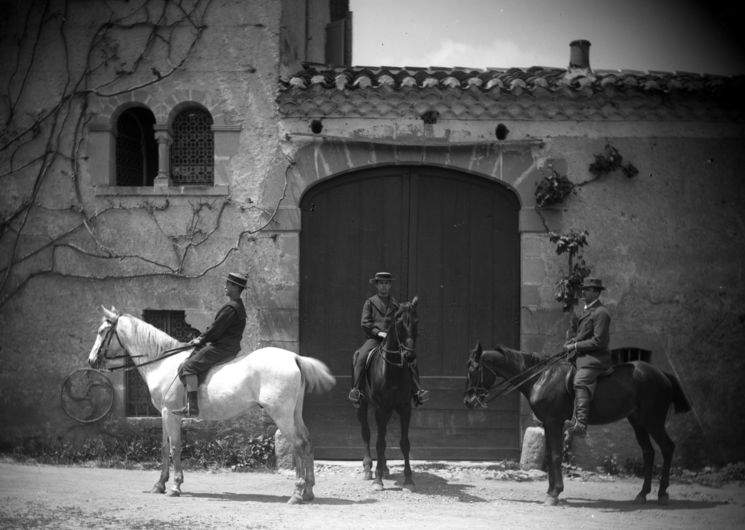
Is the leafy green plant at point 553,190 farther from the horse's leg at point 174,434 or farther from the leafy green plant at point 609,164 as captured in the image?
the horse's leg at point 174,434

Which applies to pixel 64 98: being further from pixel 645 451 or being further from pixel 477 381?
pixel 645 451

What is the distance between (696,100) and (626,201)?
165 cm

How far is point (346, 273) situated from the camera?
12.5 metres

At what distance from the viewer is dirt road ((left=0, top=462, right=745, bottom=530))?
8.67m

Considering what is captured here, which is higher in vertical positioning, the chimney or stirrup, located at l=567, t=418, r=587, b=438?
the chimney

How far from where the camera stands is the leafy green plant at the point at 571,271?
11.9 meters

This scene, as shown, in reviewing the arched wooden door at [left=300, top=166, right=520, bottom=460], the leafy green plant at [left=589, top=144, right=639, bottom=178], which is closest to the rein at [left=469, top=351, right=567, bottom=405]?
the arched wooden door at [left=300, top=166, right=520, bottom=460]

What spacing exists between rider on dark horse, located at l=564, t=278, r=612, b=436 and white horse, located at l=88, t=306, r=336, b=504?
2694mm

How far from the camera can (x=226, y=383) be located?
10.0 meters

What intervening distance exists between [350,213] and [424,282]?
4.60 feet

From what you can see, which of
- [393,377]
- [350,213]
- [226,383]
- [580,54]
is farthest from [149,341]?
[580,54]

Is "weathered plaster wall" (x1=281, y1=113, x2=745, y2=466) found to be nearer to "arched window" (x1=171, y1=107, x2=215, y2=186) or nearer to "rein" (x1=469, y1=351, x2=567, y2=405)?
"arched window" (x1=171, y1=107, x2=215, y2=186)

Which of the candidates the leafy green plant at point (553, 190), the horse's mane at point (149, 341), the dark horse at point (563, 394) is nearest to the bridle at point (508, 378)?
the dark horse at point (563, 394)

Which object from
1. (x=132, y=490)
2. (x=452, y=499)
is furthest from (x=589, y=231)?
(x=132, y=490)
